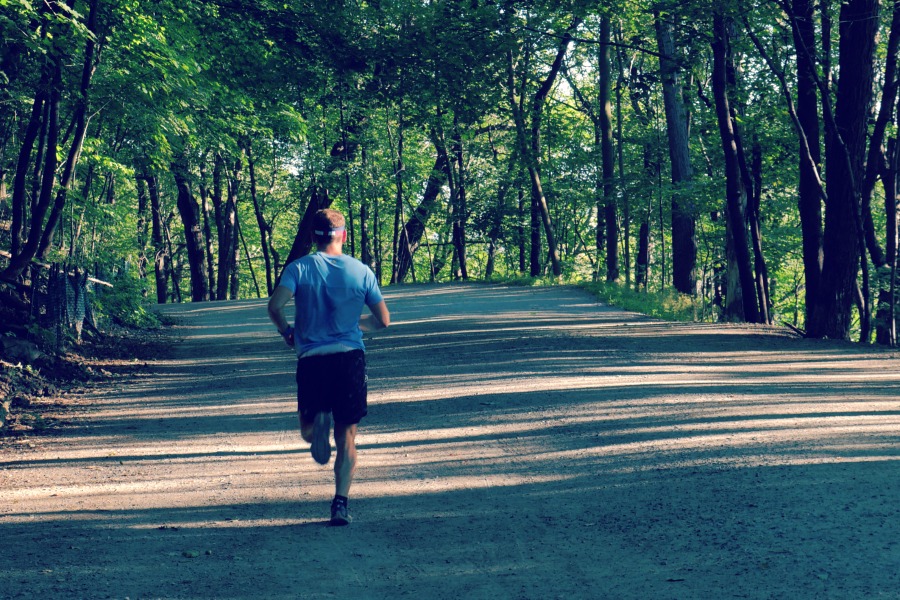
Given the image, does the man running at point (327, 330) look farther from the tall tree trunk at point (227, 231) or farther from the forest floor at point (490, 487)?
the tall tree trunk at point (227, 231)

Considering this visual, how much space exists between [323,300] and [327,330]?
0.17 metres

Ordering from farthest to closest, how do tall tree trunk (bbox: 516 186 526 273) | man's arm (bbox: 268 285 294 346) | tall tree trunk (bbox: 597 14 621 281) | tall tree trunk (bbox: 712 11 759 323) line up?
tall tree trunk (bbox: 516 186 526 273) < tall tree trunk (bbox: 597 14 621 281) < tall tree trunk (bbox: 712 11 759 323) < man's arm (bbox: 268 285 294 346)

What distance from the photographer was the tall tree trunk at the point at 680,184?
23.5 metres

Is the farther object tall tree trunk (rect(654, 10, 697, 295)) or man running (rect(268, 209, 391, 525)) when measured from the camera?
tall tree trunk (rect(654, 10, 697, 295))

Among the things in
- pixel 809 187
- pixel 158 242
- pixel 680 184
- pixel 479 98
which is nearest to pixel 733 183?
pixel 809 187

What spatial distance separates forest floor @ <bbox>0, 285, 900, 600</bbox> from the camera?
182 inches

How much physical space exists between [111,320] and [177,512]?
1197 centimetres

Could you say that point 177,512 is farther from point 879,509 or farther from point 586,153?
point 586,153

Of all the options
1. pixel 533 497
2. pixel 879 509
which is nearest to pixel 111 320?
pixel 533 497

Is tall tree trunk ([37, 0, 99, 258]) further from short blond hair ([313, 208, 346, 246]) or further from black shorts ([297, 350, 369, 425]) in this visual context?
black shorts ([297, 350, 369, 425])

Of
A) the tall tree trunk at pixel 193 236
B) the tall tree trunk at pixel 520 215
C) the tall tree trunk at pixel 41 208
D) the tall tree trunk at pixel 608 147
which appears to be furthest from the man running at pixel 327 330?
the tall tree trunk at pixel 520 215

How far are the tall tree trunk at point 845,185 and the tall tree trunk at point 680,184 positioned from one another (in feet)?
23.4

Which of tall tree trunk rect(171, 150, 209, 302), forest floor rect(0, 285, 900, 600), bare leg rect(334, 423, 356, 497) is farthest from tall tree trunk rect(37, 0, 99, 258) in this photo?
tall tree trunk rect(171, 150, 209, 302)

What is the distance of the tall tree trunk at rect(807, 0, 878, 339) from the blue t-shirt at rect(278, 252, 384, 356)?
11.7 metres
